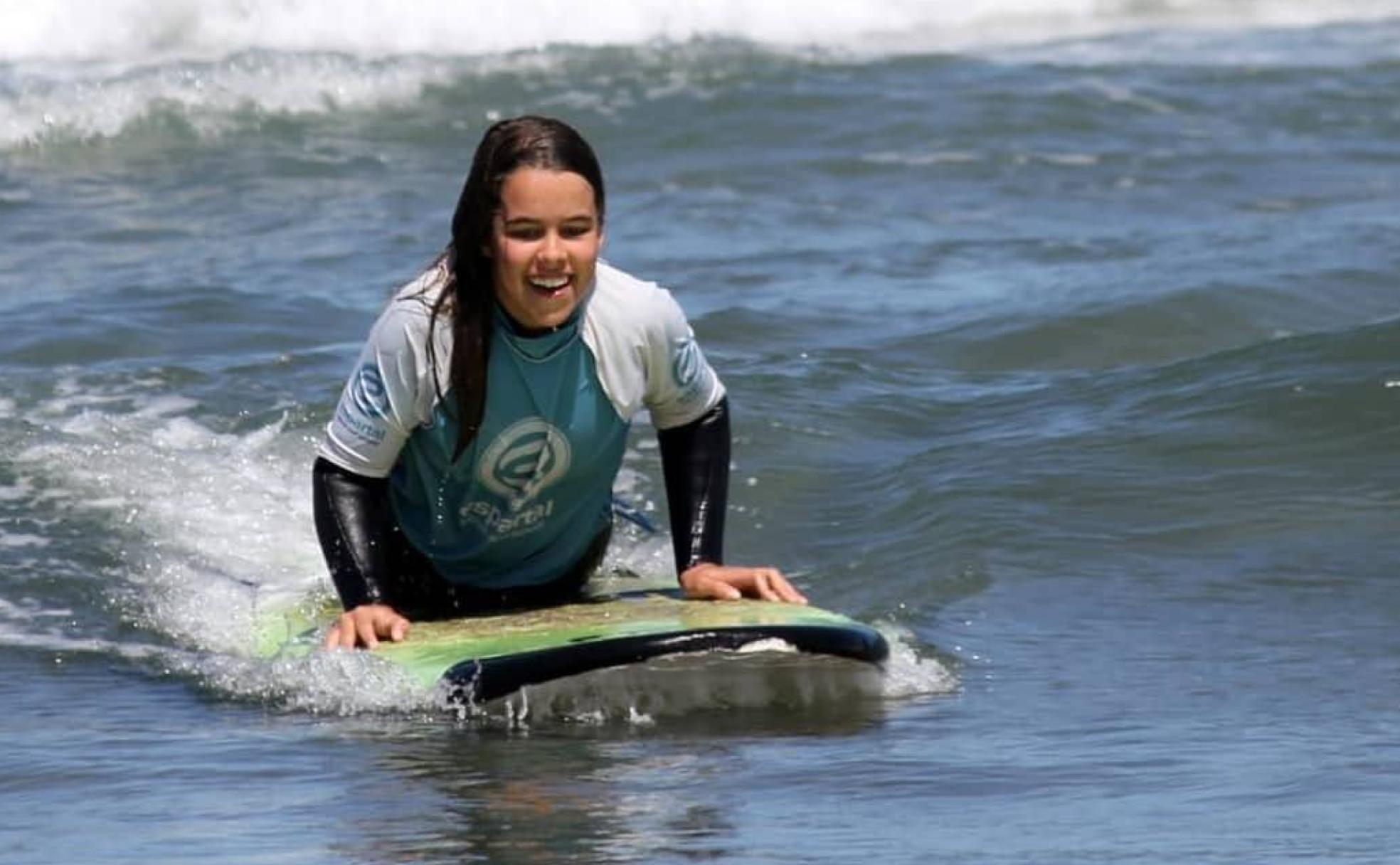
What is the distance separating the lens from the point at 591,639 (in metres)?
5.41

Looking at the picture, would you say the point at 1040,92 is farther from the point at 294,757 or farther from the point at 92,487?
the point at 294,757

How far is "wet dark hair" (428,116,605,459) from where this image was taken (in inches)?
210

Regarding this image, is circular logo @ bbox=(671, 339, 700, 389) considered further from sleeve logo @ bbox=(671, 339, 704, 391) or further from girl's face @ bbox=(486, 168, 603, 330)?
girl's face @ bbox=(486, 168, 603, 330)

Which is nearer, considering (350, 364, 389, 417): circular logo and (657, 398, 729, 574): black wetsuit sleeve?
(350, 364, 389, 417): circular logo

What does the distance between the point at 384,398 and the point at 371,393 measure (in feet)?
0.10

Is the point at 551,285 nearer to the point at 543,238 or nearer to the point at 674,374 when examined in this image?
the point at 543,238

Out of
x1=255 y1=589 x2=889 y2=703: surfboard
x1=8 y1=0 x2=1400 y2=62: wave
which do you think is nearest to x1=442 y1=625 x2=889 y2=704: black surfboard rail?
x1=255 y1=589 x2=889 y2=703: surfboard

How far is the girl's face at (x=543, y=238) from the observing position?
5320mm

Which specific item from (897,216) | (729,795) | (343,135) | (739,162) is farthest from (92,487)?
(343,135)

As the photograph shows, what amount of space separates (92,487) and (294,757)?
3.18m

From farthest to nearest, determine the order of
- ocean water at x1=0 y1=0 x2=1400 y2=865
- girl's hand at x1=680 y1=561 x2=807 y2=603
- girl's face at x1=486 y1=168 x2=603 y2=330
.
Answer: girl's hand at x1=680 y1=561 x2=807 y2=603 < girl's face at x1=486 y1=168 x2=603 y2=330 < ocean water at x1=0 y1=0 x2=1400 y2=865

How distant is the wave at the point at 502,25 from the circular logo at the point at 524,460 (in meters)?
13.5

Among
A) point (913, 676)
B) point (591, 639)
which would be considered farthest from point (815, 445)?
point (591, 639)

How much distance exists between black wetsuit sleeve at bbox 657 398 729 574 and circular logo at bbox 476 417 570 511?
262mm
